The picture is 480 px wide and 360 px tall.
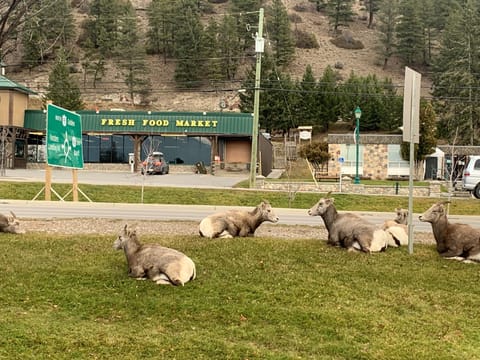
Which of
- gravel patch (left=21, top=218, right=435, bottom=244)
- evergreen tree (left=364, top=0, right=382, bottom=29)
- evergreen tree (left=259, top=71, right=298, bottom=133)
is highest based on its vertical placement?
evergreen tree (left=364, top=0, right=382, bottom=29)

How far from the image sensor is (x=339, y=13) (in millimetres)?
129875

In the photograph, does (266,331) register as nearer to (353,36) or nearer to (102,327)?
(102,327)

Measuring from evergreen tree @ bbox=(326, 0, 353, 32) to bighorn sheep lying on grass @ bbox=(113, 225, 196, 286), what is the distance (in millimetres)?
130048

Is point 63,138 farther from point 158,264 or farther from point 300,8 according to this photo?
point 300,8

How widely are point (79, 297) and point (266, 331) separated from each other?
2581mm

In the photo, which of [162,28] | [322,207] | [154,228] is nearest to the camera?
[322,207]

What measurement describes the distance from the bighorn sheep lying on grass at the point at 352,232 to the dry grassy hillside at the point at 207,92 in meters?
75.8

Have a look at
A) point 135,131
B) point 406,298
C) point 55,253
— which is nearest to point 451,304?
point 406,298

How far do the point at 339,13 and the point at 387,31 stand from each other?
67.6ft

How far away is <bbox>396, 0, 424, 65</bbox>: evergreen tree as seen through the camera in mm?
107562

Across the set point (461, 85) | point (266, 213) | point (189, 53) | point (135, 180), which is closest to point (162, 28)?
point (189, 53)

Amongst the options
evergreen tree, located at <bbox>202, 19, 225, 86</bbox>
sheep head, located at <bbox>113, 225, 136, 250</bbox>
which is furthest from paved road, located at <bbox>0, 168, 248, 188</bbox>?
evergreen tree, located at <bbox>202, 19, 225, 86</bbox>

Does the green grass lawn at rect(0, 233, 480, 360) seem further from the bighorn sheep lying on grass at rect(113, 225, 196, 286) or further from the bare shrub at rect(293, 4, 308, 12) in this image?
the bare shrub at rect(293, 4, 308, 12)

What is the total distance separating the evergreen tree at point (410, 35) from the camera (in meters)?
108
